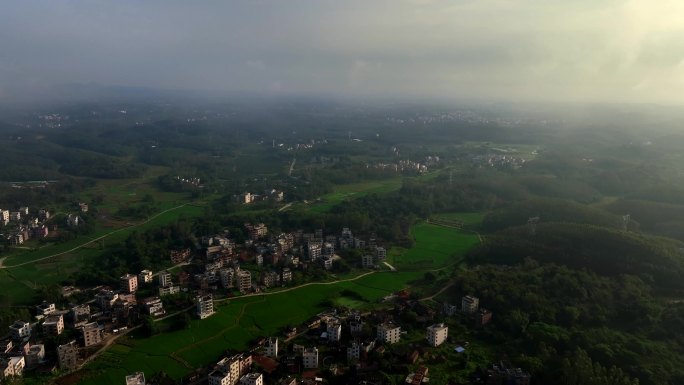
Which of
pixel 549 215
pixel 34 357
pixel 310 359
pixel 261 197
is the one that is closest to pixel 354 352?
pixel 310 359

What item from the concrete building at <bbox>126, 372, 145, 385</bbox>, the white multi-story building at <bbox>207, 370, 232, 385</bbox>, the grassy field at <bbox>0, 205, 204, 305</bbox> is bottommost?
the grassy field at <bbox>0, 205, 204, 305</bbox>

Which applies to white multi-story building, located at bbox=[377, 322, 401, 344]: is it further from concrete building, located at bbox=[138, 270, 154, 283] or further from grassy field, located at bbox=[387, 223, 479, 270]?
concrete building, located at bbox=[138, 270, 154, 283]

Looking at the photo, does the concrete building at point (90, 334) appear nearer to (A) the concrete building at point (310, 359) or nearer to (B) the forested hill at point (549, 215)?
(A) the concrete building at point (310, 359)

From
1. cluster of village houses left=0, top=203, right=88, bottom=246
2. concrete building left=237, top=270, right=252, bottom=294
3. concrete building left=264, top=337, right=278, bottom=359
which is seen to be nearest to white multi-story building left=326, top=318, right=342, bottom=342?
concrete building left=264, top=337, right=278, bottom=359

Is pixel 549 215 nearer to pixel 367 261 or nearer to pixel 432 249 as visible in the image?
pixel 432 249

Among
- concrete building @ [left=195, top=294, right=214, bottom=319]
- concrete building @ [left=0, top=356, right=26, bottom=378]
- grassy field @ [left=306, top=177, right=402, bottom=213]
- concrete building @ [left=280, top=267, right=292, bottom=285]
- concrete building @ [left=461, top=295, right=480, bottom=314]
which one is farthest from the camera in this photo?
grassy field @ [left=306, top=177, right=402, bottom=213]

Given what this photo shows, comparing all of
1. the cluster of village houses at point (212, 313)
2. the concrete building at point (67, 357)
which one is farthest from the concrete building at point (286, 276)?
the concrete building at point (67, 357)
